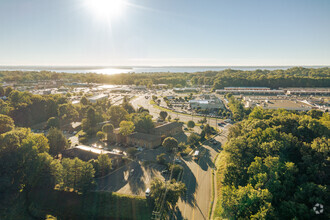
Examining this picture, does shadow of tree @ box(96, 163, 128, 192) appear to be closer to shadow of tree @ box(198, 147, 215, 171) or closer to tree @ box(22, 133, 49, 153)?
tree @ box(22, 133, 49, 153)

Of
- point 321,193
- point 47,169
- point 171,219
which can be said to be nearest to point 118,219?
point 171,219

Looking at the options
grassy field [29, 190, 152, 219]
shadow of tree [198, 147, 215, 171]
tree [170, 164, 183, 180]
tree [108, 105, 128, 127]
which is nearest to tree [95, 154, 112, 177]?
grassy field [29, 190, 152, 219]

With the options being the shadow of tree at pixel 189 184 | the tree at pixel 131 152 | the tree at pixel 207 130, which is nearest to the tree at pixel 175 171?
the shadow of tree at pixel 189 184

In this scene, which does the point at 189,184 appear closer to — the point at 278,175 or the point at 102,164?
the point at 278,175

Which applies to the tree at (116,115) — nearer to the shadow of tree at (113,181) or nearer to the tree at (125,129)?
the tree at (125,129)

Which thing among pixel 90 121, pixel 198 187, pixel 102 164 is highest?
pixel 90 121

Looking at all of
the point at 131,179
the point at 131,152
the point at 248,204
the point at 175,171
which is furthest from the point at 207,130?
the point at 248,204
